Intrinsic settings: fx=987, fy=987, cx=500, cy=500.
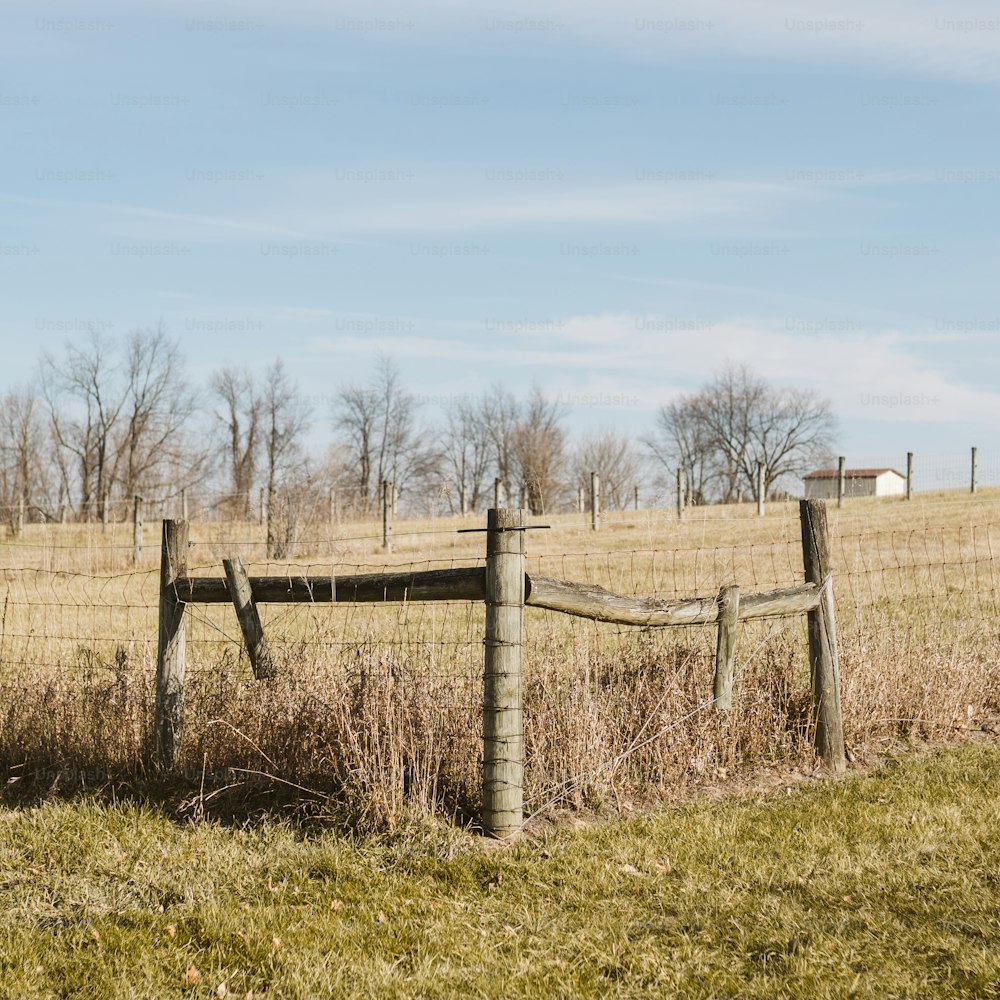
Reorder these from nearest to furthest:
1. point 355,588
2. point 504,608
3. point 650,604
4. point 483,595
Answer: point 504,608, point 483,595, point 355,588, point 650,604

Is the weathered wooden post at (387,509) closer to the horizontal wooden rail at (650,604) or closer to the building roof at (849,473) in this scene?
the horizontal wooden rail at (650,604)

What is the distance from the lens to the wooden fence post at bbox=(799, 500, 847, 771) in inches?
275

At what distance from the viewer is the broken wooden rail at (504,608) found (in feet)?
18.0

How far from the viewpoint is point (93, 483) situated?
64.2 metres

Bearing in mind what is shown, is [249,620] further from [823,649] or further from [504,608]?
[823,649]

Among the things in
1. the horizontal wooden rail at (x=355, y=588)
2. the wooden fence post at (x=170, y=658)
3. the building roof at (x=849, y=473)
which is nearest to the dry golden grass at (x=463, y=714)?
the wooden fence post at (x=170, y=658)

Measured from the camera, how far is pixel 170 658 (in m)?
6.60

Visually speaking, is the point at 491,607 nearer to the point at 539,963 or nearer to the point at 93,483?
the point at 539,963

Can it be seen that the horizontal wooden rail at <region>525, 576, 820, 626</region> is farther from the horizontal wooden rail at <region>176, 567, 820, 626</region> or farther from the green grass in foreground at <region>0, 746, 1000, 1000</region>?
the green grass in foreground at <region>0, 746, 1000, 1000</region>

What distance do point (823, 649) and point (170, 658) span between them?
4547 millimetres

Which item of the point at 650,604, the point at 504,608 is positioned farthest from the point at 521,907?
the point at 650,604

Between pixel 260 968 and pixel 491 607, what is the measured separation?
7.16ft

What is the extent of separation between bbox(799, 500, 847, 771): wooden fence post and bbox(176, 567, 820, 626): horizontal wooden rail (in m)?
0.12

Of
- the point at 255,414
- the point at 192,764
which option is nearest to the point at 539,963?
the point at 192,764
